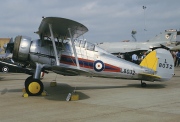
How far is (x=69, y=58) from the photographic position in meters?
8.87

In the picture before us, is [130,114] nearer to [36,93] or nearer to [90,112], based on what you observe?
[90,112]

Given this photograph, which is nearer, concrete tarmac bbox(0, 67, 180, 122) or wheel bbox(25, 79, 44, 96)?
concrete tarmac bbox(0, 67, 180, 122)

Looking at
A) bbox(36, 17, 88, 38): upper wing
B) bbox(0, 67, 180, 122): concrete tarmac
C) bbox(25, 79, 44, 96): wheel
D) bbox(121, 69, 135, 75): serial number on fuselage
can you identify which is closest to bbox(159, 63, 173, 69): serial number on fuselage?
bbox(121, 69, 135, 75): serial number on fuselage

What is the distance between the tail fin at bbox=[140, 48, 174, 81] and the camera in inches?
395

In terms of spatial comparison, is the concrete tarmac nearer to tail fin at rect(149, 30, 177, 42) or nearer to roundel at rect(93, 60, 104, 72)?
roundel at rect(93, 60, 104, 72)

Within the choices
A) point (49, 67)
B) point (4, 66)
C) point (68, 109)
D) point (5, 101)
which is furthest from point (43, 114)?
point (4, 66)

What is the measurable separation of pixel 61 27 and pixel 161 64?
4.58m

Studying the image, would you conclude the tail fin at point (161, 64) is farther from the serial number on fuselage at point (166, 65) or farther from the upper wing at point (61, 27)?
the upper wing at point (61, 27)

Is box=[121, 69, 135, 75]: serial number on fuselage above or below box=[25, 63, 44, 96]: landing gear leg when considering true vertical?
above

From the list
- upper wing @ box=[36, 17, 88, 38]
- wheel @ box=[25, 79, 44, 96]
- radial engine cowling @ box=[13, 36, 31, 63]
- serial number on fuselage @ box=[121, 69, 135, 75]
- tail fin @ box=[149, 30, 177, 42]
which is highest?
tail fin @ box=[149, 30, 177, 42]

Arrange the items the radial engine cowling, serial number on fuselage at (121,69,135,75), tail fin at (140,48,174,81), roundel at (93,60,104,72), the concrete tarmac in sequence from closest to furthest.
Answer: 1. the concrete tarmac
2. the radial engine cowling
3. roundel at (93,60,104,72)
4. serial number on fuselage at (121,69,135,75)
5. tail fin at (140,48,174,81)

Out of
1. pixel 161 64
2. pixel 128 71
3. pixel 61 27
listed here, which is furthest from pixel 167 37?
pixel 61 27

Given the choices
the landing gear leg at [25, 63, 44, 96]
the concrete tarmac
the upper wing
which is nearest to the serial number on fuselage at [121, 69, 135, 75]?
the concrete tarmac

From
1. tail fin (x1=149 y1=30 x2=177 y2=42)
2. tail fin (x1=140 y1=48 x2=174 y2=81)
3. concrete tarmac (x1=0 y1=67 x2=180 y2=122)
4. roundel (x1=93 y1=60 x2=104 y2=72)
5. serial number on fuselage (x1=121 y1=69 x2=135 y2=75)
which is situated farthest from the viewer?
tail fin (x1=149 y1=30 x2=177 y2=42)
